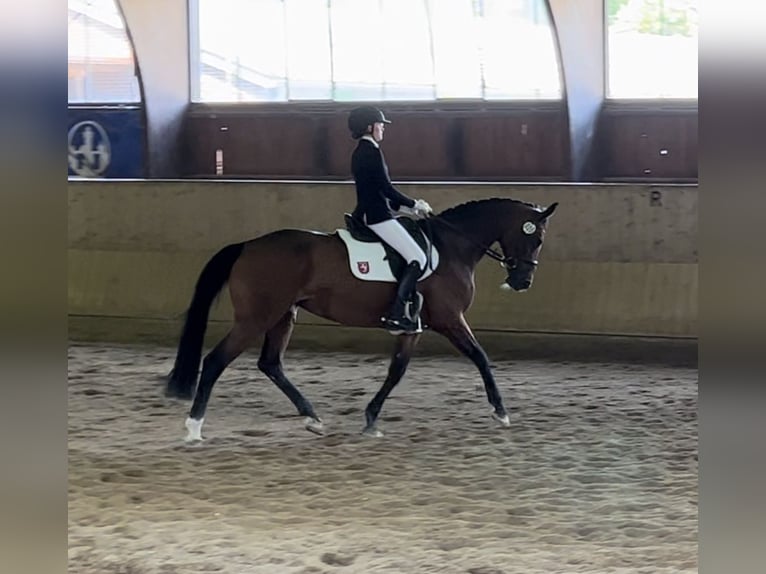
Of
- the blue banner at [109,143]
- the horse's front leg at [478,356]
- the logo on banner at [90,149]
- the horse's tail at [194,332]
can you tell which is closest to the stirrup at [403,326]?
the horse's front leg at [478,356]

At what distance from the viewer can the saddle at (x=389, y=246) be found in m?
6.78

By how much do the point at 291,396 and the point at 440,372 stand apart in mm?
2325

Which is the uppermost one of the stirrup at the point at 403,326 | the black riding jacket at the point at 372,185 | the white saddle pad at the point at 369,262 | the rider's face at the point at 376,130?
the rider's face at the point at 376,130

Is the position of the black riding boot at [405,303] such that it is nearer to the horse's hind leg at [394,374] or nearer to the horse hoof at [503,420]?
the horse's hind leg at [394,374]

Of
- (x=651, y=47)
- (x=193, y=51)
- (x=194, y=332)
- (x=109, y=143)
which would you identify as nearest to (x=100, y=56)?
(x=109, y=143)

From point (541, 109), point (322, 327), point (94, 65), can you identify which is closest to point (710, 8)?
point (322, 327)

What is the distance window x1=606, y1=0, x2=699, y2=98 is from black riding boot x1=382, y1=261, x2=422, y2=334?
30.3 ft

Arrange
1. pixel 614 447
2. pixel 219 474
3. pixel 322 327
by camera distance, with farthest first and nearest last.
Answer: pixel 322 327 < pixel 614 447 < pixel 219 474

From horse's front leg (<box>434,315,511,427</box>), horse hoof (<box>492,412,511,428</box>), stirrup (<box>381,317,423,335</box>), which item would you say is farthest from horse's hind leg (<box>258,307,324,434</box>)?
horse hoof (<box>492,412,511,428</box>)

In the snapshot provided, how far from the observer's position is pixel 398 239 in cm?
675

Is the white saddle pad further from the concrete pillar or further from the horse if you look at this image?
the concrete pillar

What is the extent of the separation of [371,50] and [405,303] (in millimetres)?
10548

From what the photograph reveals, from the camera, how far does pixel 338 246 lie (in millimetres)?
6816

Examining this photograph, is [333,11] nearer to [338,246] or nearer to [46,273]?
[338,246]
